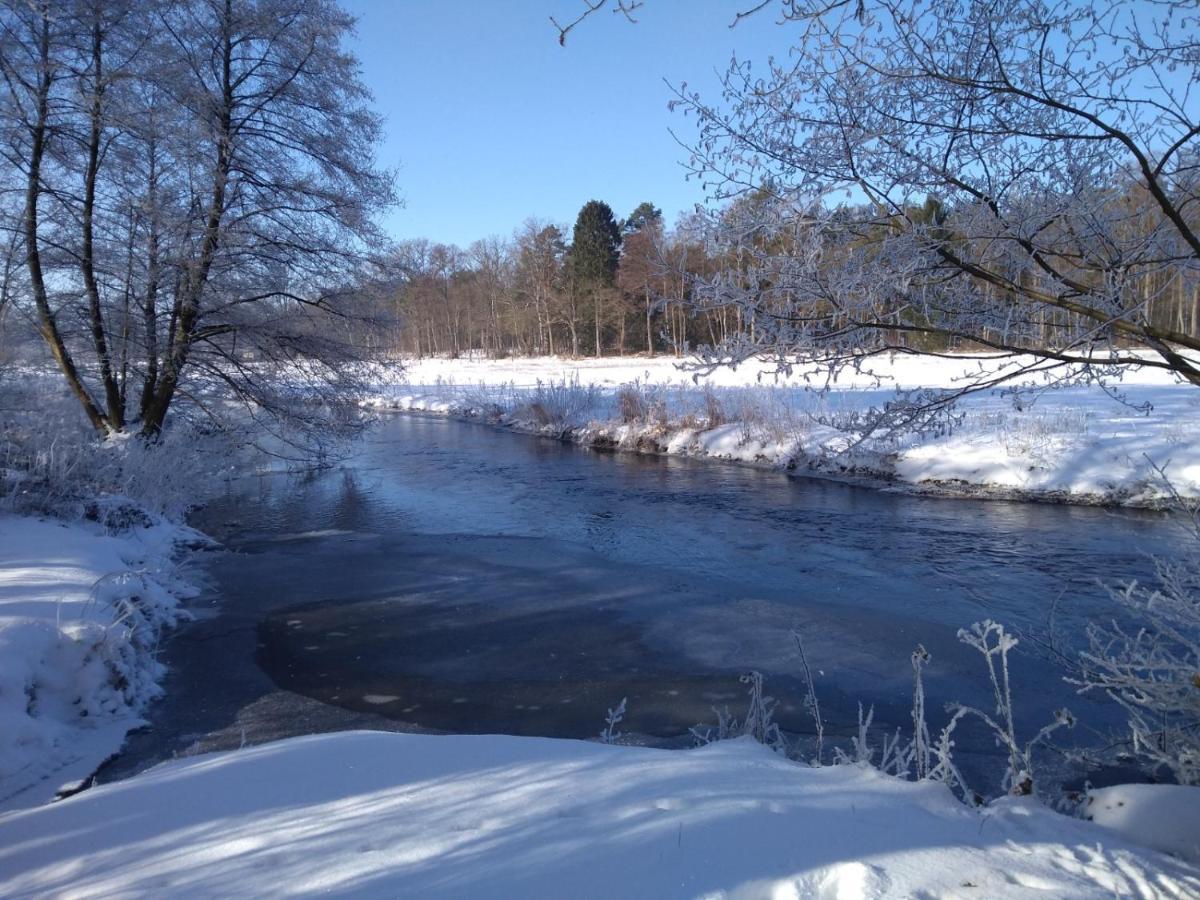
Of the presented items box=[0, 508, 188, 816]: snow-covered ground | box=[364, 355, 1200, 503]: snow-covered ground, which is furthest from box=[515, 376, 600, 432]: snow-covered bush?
box=[0, 508, 188, 816]: snow-covered ground

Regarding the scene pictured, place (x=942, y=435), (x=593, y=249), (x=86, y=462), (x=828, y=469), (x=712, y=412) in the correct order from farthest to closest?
1. (x=593, y=249)
2. (x=712, y=412)
3. (x=828, y=469)
4. (x=86, y=462)
5. (x=942, y=435)

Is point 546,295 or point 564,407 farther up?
point 546,295

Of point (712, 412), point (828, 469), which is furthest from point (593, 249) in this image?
point (828, 469)

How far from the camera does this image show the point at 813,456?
1614 cm

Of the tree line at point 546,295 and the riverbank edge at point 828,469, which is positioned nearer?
the riverbank edge at point 828,469

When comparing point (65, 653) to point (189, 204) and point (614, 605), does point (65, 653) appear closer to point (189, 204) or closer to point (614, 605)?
point (614, 605)

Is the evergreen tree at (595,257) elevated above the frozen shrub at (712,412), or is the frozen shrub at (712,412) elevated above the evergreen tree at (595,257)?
the evergreen tree at (595,257)

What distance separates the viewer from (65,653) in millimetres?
5598

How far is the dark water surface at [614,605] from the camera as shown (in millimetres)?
5840

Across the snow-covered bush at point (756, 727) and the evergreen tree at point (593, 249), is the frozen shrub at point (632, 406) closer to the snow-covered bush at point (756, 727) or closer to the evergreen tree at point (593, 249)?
the snow-covered bush at point (756, 727)

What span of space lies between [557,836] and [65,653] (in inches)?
177

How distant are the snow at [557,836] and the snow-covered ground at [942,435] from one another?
1.93 metres

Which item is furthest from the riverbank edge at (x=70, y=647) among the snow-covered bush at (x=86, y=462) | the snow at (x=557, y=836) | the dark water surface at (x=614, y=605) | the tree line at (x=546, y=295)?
the tree line at (x=546, y=295)

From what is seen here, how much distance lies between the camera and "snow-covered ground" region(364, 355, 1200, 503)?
41.4ft
